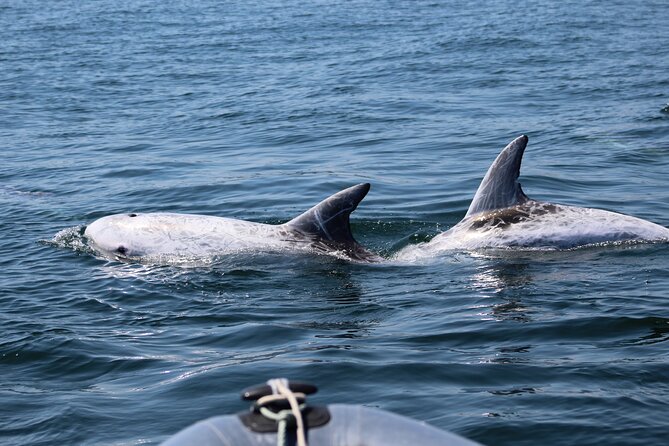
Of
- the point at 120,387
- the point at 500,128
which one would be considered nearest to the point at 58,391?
the point at 120,387

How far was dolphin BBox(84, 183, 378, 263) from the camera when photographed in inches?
523

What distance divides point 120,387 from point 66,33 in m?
32.7

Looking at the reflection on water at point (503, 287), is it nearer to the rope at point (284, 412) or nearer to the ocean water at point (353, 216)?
the ocean water at point (353, 216)

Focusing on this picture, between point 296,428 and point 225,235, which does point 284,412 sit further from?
point 225,235

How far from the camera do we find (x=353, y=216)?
16.4m

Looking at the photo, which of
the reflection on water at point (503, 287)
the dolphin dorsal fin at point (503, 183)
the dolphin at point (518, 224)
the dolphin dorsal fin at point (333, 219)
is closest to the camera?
the reflection on water at point (503, 287)

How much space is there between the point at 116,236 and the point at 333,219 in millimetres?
2962

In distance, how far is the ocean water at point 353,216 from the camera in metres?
8.84

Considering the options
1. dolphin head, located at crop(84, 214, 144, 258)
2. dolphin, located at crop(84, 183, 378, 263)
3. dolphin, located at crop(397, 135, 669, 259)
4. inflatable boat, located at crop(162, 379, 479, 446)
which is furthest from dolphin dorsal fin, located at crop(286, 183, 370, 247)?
inflatable boat, located at crop(162, 379, 479, 446)

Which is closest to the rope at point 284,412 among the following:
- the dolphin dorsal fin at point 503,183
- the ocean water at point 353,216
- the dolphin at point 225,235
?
the ocean water at point 353,216

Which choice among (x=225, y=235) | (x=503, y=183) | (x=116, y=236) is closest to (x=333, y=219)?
(x=225, y=235)

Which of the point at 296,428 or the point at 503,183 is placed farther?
the point at 503,183

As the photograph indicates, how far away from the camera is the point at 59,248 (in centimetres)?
1468

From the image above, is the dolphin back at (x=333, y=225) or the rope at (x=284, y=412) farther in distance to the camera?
the dolphin back at (x=333, y=225)
